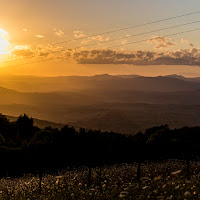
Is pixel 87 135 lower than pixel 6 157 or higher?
higher

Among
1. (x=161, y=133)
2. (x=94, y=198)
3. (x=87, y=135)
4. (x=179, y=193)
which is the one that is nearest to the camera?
(x=179, y=193)

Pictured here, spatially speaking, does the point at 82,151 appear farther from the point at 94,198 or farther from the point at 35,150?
the point at 94,198

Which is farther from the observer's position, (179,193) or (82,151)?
(82,151)

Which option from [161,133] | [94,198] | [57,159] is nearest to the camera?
[94,198]

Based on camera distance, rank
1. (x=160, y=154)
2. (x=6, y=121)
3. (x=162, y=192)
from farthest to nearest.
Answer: (x=6, y=121), (x=160, y=154), (x=162, y=192)

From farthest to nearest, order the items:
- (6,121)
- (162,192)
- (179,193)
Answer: (6,121) → (162,192) → (179,193)

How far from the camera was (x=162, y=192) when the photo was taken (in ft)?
45.7

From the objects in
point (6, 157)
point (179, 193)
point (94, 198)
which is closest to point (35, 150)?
point (6, 157)

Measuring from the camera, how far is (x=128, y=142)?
2477 inches

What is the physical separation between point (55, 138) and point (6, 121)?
51.4 metres

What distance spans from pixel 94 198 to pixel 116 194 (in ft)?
4.15

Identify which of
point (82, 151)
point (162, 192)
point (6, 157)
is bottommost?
point (6, 157)

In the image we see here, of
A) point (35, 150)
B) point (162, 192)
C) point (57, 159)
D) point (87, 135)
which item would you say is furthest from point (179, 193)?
point (57, 159)

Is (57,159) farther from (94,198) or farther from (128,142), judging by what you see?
(94,198)
